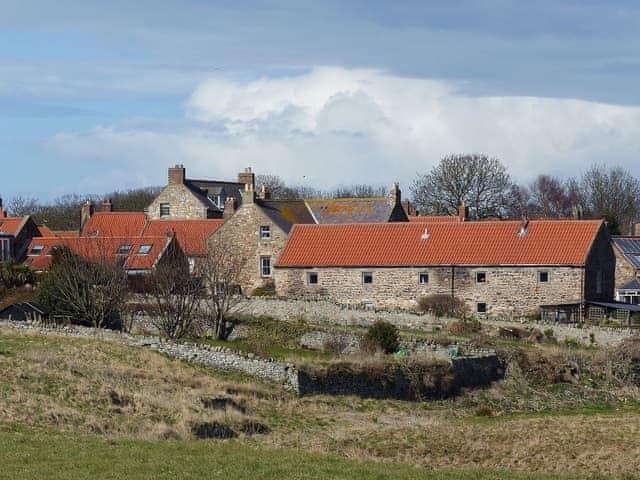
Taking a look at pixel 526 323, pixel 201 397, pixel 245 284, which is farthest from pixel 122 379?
pixel 245 284

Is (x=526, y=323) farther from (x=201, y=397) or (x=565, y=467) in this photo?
(x=565, y=467)

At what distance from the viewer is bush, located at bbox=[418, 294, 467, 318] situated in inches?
2219

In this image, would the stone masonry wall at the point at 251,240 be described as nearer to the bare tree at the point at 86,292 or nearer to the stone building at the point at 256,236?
the stone building at the point at 256,236

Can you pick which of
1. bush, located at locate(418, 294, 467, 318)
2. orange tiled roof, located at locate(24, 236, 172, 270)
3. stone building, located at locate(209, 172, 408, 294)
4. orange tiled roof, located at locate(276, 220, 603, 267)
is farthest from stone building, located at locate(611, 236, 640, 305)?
orange tiled roof, located at locate(24, 236, 172, 270)

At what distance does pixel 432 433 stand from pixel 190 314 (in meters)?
18.3

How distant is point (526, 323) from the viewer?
167 ft

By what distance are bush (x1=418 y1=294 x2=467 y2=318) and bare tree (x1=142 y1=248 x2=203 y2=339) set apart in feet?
41.8

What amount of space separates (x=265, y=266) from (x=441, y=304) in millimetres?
12672

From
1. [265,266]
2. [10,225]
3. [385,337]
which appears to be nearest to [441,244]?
[265,266]

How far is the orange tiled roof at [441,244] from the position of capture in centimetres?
5747

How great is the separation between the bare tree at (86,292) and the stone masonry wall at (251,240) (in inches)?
635

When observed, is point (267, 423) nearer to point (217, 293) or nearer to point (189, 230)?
point (217, 293)

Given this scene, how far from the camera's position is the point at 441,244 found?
59.9 meters

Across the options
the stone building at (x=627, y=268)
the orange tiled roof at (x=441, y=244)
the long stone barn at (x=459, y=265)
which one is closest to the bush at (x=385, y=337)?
the long stone barn at (x=459, y=265)
